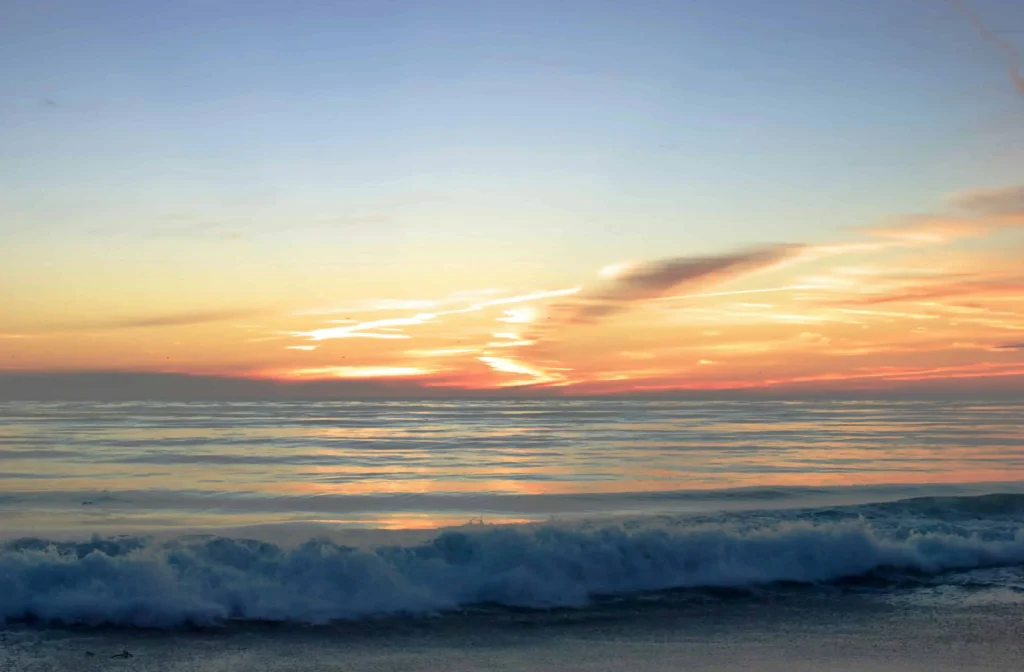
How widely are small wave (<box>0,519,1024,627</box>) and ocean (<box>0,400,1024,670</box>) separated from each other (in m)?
0.04

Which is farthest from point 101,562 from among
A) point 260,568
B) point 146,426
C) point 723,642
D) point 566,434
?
point 146,426

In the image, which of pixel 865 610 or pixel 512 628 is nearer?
pixel 512 628

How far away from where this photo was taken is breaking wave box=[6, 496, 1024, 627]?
1179 cm

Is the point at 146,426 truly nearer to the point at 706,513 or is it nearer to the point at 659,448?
the point at 659,448

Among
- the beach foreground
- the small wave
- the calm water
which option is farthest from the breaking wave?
the calm water

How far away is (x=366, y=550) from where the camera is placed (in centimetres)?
1330

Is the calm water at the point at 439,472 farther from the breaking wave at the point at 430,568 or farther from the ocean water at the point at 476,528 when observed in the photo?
Answer: the breaking wave at the point at 430,568

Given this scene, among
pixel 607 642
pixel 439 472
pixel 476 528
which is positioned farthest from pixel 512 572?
pixel 439 472

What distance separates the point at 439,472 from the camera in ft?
94.3

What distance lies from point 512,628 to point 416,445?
30.2 meters

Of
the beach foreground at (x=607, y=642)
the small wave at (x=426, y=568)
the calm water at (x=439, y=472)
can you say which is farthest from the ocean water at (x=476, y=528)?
the beach foreground at (x=607, y=642)

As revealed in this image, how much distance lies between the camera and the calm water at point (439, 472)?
20.2 m

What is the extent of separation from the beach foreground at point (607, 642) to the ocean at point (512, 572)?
48 mm

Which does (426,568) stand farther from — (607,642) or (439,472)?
(439,472)
